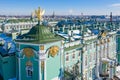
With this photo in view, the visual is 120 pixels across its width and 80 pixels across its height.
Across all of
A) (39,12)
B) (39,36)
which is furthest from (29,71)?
(39,12)

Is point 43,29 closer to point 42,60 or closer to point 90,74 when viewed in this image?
point 42,60

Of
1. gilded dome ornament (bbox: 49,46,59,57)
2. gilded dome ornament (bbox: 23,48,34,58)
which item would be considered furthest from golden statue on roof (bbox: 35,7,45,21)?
gilded dome ornament (bbox: 23,48,34,58)

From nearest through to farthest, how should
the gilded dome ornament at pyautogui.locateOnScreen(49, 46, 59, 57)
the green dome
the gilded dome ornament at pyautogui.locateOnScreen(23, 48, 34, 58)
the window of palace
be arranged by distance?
the green dome < the gilded dome ornament at pyautogui.locateOnScreen(23, 48, 34, 58) < the window of palace < the gilded dome ornament at pyautogui.locateOnScreen(49, 46, 59, 57)

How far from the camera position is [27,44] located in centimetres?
3098

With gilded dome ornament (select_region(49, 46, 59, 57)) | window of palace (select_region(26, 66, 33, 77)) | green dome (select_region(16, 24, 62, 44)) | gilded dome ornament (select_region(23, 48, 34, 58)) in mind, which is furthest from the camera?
gilded dome ornament (select_region(49, 46, 59, 57))

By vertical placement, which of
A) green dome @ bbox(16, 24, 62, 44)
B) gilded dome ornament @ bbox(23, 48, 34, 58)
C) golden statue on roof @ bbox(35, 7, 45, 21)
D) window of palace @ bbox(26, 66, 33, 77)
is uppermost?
golden statue on roof @ bbox(35, 7, 45, 21)

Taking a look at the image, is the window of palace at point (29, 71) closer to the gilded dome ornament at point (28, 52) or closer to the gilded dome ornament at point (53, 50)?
the gilded dome ornament at point (28, 52)

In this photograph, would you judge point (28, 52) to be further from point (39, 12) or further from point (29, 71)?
point (39, 12)

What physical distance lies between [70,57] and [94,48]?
10231 millimetres

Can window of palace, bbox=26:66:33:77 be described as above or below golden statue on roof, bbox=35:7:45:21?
below

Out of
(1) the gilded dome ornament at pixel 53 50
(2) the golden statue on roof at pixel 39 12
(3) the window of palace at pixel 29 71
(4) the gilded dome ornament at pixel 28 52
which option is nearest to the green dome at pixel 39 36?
(1) the gilded dome ornament at pixel 53 50

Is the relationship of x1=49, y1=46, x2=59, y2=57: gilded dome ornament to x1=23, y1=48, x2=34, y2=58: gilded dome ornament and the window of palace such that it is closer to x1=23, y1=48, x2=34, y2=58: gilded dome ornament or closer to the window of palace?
x1=23, y1=48, x2=34, y2=58: gilded dome ornament

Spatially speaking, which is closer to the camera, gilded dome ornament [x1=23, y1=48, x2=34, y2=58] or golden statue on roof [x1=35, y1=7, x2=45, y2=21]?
gilded dome ornament [x1=23, y1=48, x2=34, y2=58]

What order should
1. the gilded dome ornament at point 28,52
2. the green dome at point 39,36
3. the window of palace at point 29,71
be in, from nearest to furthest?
the green dome at point 39,36, the gilded dome ornament at point 28,52, the window of palace at point 29,71
